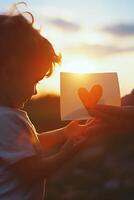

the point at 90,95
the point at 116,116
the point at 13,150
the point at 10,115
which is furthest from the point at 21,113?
the point at 116,116

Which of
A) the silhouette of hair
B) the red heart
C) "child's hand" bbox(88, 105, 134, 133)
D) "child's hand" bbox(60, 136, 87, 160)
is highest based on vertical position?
the silhouette of hair

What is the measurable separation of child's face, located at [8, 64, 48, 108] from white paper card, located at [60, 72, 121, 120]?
0.13 m

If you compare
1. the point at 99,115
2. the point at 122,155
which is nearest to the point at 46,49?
the point at 99,115

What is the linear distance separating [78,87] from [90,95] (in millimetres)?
69

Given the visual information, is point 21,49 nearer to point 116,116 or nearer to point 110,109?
point 110,109

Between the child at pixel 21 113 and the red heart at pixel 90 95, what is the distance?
0.60 feet

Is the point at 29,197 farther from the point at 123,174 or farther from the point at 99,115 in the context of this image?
the point at 123,174

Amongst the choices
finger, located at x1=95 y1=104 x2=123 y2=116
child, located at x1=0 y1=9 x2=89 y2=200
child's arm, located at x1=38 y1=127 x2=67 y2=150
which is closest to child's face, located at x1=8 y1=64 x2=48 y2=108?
child, located at x1=0 y1=9 x2=89 y2=200

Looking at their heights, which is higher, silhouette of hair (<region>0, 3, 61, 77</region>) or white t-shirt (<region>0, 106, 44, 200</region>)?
silhouette of hair (<region>0, 3, 61, 77</region>)

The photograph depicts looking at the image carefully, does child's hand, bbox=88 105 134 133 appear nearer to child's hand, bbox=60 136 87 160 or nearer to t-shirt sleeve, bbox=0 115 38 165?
child's hand, bbox=60 136 87 160

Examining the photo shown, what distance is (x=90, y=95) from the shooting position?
3818mm

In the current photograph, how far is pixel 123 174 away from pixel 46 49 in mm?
3950

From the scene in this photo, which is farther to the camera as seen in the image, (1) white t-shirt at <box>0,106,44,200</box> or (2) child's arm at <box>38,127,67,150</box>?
(2) child's arm at <box>38,127,67,150</box>

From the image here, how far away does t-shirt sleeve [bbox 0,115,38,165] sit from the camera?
3.67m
